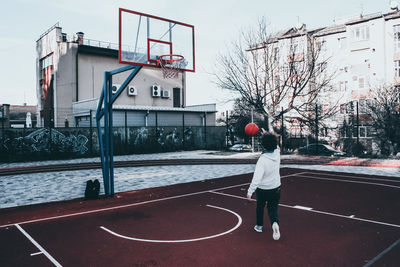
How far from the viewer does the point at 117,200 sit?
846 cm

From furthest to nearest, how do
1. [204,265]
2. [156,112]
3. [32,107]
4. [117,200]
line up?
[32,107], [156,112], [117,200], [204,265]

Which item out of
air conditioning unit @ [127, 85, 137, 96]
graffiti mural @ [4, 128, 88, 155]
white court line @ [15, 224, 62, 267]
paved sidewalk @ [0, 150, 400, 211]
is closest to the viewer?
white court line @ [15, 224, 62, 267]

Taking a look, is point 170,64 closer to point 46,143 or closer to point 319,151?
point 46,143

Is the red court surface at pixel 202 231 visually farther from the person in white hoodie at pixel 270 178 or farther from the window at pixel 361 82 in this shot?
the window at pixel 361 82

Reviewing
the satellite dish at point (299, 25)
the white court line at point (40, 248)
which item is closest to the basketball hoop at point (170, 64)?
the white court line at point (40, 248)

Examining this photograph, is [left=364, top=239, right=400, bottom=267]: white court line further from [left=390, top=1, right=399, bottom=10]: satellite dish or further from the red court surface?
[left=390, top=1, right=399, bottom=10]: satellite dish

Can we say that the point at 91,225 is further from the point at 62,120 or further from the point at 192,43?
the point at 62,120

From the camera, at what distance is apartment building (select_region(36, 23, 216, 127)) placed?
2538cm

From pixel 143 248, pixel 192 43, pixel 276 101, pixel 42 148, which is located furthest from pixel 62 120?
pixel 143 248

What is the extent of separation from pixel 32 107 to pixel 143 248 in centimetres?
6514

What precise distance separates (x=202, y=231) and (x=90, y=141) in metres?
17.2

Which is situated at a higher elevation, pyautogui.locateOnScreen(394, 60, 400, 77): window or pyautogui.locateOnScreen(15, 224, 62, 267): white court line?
pyautogui.locateOnScreen(394, 60, 400, 77): window

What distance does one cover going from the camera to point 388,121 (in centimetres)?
2061

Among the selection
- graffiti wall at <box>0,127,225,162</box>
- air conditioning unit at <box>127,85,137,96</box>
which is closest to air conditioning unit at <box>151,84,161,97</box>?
air conditioning unit at <box>127,85,137,96</box>
